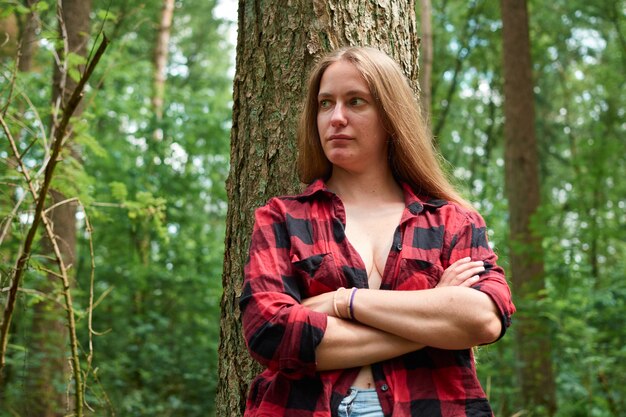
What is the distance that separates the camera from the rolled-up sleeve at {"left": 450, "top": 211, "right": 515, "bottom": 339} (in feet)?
7.50

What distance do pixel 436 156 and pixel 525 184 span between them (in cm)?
780

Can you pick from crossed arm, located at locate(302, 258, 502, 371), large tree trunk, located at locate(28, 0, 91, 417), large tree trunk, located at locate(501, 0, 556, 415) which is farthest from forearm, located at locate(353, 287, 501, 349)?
large tree trunk, located at locate(501, 0, 556, 415)

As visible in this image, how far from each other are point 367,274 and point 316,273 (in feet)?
0.60

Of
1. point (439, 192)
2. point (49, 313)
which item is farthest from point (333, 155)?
point (49, 313)

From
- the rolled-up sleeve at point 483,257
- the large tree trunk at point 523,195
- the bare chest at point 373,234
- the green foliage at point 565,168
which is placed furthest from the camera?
the large tree trunk at point 523,195

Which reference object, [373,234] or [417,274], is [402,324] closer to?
[417,274]

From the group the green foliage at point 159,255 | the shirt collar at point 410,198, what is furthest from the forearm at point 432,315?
the green foliage at point 159,255

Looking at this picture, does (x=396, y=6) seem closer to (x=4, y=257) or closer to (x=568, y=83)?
(x=4, y=257)

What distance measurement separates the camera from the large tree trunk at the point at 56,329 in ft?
23.2

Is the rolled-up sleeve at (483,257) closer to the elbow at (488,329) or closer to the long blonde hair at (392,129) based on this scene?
the elbow at (488,329)

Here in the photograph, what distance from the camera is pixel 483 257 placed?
2477 millimetres

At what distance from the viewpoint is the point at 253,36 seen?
10.9 feet

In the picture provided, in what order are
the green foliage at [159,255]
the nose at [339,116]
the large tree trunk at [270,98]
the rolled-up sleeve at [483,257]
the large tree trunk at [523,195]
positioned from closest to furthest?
the rolled-up sleeve at [483,257]
the nose at [339,116]
the large tree trunk at [270,98]
the large tree trunk at [523,195]
the green foliage at [159,255]

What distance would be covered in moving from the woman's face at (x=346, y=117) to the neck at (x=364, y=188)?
10cm
